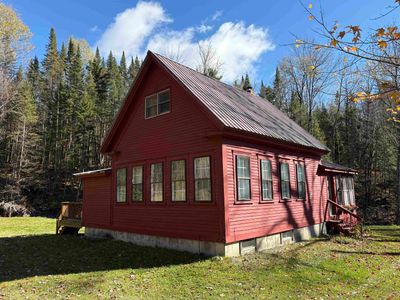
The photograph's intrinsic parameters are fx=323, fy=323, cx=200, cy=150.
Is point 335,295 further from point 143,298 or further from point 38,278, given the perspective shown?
point 38,278

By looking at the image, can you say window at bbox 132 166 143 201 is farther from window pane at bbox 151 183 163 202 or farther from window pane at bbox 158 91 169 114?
window pane at bbox 158 91 169 114

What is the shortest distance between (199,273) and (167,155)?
5180 mm

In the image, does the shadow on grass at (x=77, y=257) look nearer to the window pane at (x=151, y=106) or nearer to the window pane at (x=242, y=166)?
the window pane at (x=242, y=166)

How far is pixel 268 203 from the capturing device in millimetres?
12492

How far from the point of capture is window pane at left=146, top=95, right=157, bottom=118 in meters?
13.9

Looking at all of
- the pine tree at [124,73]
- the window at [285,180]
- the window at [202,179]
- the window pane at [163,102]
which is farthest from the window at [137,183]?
the pine tree at [124,73]

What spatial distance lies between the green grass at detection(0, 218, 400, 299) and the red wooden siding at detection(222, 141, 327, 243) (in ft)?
3.26

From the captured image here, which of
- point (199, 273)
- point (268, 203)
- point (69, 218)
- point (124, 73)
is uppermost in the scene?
point (124, 73)

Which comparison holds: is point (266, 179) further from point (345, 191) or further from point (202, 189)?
point (345, 191)

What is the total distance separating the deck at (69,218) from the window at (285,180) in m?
10.9

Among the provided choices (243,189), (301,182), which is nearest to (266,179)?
(243,189)

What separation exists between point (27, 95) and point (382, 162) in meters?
41.8

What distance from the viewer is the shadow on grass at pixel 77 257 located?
1005cm

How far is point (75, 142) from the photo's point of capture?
4109 cm
